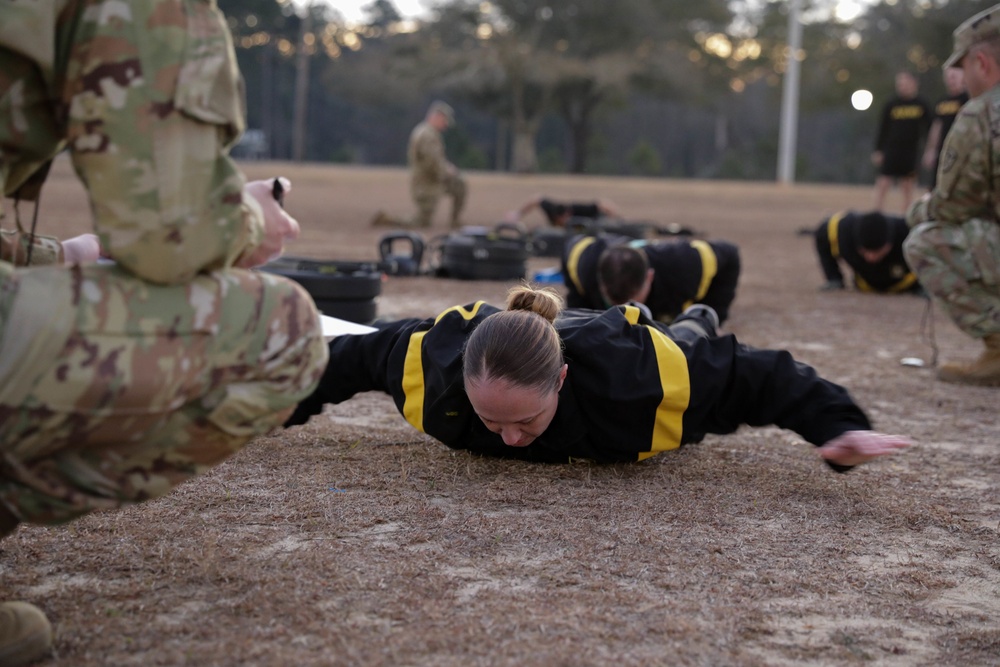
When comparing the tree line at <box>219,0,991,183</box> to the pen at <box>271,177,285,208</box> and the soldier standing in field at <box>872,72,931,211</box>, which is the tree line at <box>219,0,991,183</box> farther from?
the pen at <box>271,177,285,208</box>

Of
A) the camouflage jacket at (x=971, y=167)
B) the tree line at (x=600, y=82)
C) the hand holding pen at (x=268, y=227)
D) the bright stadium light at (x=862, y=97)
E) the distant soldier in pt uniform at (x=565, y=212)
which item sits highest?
the tree line at (x=600, y=82)

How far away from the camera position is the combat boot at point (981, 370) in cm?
544

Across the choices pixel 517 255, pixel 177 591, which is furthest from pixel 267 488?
pixel 517 255

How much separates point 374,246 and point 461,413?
31.2ft

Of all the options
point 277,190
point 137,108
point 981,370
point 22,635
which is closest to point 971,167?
point 981,370

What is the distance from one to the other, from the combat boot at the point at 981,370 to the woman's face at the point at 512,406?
10.0ft

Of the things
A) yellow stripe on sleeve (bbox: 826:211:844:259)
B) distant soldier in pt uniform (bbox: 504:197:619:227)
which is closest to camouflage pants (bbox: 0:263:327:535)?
yellow stripe on sleeve (bbox: 826:211:844:259)

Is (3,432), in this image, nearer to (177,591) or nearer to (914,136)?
(177,591)

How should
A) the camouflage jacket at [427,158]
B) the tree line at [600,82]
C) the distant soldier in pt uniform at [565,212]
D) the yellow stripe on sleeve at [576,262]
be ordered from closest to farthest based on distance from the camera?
the yellow stripe on sleeve at [576,262]
the distant soldier in pt uniform at [565,212]
the camouflage jacket at [427,158]
the tree line at [600,82]

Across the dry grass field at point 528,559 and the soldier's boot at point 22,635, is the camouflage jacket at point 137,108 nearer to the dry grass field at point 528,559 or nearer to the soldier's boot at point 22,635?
the soldier's boot at point 22,635

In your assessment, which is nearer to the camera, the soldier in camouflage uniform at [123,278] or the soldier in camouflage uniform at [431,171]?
the soldier in camouflage uniform at [123,278]

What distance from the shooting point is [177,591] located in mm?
2424

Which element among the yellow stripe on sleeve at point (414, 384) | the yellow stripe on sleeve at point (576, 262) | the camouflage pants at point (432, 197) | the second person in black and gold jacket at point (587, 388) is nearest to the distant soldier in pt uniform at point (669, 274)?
the yellow stripe on sleeve at point (576, 262)

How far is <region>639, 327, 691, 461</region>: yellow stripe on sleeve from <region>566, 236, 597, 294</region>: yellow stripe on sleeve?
Result: 309 centimetres
